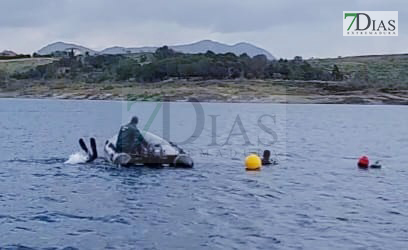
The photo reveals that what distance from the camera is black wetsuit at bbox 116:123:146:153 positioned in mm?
36719

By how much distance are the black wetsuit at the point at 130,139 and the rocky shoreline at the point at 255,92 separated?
9973 centimetres

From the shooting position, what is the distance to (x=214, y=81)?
148500 millimetres

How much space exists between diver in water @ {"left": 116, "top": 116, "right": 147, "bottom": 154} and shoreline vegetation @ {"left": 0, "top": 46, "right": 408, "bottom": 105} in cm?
9965

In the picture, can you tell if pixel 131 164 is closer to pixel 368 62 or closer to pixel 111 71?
pixel 111 71

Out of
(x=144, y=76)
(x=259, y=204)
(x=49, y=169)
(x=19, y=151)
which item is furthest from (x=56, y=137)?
(x=144, y=76)

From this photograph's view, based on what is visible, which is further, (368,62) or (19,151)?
(368,62)

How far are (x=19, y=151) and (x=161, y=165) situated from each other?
50.0 ft

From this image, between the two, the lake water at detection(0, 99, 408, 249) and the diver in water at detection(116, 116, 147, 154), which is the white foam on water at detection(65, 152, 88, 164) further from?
the diver in water at detection(116, 116, 147, 154)

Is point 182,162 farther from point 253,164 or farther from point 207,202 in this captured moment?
point 207,202

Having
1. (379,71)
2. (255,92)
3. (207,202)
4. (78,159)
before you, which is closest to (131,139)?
(78,159)

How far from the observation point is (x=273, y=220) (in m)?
25.1

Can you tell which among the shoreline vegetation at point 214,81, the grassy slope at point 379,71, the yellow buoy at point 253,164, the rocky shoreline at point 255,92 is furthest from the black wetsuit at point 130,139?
the grassy slope at point 379,71

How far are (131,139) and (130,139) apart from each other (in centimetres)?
6

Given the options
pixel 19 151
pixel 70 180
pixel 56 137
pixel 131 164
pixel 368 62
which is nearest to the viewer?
pixel 70 180
